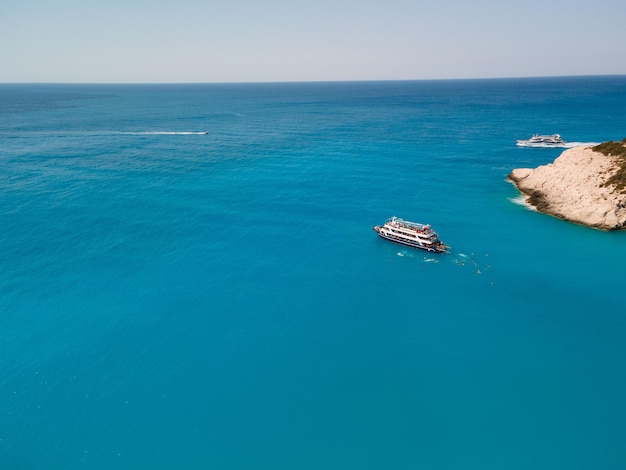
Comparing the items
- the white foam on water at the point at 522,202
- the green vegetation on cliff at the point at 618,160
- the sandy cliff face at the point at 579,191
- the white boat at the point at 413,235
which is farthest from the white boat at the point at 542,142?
the white boat at the point at 413,235

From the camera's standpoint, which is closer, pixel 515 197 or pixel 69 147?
pixel 515 197

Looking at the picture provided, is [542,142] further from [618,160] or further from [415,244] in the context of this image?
[415,244]

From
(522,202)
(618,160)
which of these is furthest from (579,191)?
(618,160)

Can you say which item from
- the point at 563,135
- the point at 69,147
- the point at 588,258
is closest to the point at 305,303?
the point at 588,258

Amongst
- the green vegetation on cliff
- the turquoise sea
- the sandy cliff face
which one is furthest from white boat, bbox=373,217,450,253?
the green vegetation on cliff

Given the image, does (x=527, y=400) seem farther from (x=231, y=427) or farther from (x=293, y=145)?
(x=293, y=145)

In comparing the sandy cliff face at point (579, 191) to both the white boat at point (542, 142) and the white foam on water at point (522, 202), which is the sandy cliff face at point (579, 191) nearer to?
the white foam on water at point (522, 202)

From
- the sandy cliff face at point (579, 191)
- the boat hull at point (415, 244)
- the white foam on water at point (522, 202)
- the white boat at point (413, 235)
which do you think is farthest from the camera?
the white foam on water at point (522, 202)
